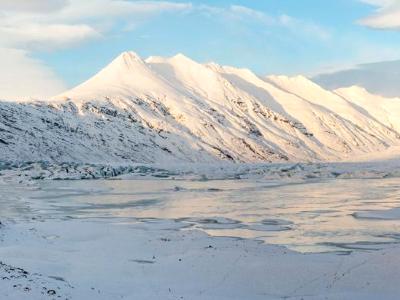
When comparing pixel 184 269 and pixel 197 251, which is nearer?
pixel 184 269

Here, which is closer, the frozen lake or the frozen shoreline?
the frozen shoreline

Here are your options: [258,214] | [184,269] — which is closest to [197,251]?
[184,269]

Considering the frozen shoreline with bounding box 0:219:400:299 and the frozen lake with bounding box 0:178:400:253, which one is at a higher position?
the frozen shoreline with bounding box 0:219:400:299

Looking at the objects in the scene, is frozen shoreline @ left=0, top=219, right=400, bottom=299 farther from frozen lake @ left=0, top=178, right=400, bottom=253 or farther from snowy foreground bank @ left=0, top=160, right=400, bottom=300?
frozen lake @ left=0, top=178, right=400, bottom=253

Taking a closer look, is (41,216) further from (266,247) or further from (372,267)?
(372,267)

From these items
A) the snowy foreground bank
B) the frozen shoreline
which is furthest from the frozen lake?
the frozen shoreline

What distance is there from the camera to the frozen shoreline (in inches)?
806

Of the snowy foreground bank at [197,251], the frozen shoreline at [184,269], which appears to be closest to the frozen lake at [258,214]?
the snowy foreground bank at [197,251]

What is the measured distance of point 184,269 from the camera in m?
24.9

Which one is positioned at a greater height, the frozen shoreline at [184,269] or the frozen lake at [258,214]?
the frozen shoreline at [184,269]

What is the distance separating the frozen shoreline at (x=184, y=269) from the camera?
20484 mm

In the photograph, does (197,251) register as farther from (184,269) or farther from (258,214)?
(258,214)

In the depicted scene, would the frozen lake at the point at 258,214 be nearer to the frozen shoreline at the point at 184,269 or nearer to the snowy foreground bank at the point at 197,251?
the snowy foreground bank at the point at 197,251

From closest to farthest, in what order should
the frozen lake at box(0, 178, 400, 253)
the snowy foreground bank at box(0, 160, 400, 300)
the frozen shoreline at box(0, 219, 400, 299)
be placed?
the frozen shoreline at box(0, 219, 400, 299) → the snowy foreground bank at box(0, 160, 400, 300) → the frozen lake at box(0, 178, 400, 253)
